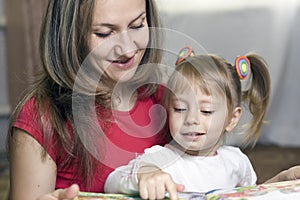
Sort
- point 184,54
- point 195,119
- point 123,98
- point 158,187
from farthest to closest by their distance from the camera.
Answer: point 123,98, point 184,54, point 195,119, point 158,187

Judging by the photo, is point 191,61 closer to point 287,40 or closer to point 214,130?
point 214,130

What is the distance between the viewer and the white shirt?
99cm

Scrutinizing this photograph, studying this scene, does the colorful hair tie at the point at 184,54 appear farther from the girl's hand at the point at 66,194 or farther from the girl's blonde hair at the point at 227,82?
the girl's hand at the point at 66,194

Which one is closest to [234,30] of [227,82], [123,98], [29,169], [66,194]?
[123,98]

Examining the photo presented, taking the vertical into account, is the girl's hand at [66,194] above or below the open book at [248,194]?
above

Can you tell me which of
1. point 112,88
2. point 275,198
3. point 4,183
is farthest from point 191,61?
point 4,183

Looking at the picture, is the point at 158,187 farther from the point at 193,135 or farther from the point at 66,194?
the point at 193,135

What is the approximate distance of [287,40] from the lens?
8.93ft

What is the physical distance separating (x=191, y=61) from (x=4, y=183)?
1.60 metres

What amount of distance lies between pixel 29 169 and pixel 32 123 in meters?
0.08

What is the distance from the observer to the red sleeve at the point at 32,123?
1.08 m

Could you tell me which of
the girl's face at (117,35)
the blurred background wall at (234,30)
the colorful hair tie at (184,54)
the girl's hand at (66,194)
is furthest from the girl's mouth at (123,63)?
the blurred background wall at (234,30)

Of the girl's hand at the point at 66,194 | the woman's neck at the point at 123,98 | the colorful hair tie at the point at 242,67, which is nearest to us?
the girl's hand at the point at 66,194

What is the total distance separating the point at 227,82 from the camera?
1.08 m
